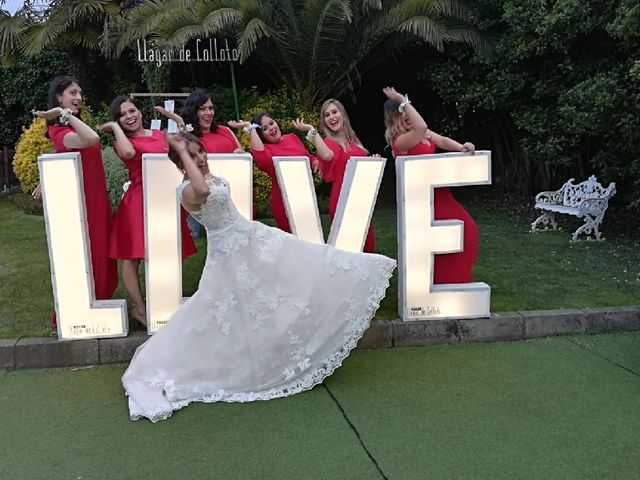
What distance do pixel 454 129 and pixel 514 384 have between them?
12455 millimetres

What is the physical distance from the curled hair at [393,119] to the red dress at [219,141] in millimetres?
1385

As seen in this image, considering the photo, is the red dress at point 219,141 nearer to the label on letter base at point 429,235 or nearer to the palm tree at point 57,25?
the label on letter base at point 429,235

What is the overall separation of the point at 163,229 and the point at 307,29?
7.62 metres

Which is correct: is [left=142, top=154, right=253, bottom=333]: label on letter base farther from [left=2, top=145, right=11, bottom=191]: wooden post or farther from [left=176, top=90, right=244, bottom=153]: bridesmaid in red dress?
[left=2, top=145, right=11, bottom=191]: wooden post

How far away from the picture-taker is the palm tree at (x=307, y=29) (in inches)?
435

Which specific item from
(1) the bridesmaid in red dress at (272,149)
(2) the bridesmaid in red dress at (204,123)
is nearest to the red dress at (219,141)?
(2) the bridesmaid in red dress at (204,123)

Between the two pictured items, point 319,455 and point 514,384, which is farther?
point 514,384

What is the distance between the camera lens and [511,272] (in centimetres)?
729

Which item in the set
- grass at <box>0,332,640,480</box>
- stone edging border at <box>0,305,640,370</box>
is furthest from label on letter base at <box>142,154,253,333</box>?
grass at <box>0,332,640,480</box>

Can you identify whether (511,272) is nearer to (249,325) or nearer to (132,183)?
(249,325)

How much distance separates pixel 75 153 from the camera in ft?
15.8

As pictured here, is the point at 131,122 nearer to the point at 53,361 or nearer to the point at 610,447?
the point at 53,361

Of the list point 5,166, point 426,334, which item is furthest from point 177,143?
point 5,166

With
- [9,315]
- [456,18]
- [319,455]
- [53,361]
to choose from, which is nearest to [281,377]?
[319,455]
